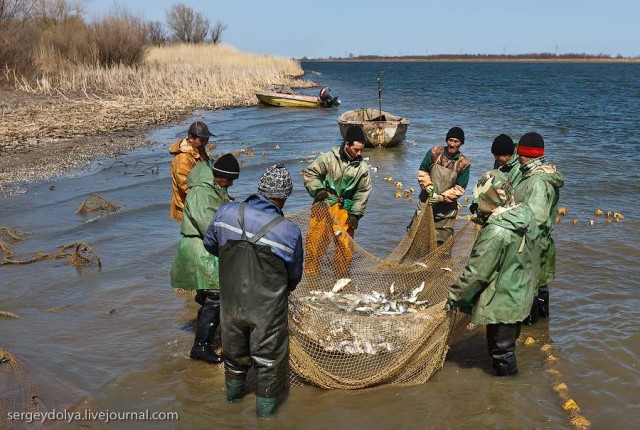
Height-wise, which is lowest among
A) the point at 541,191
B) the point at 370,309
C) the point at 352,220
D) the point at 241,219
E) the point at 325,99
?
the point at 370,309

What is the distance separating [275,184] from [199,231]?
1.23 metres

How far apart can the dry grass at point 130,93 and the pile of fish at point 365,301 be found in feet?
47.6

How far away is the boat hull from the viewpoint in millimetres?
32594

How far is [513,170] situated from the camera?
5.75 metres

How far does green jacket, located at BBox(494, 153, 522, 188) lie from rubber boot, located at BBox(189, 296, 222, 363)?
3.06m

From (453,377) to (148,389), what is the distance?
8.51 ft

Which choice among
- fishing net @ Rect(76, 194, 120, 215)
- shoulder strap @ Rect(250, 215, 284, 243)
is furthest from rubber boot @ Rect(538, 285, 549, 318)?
fishing net @ Rect(76, 194, 120, 215)

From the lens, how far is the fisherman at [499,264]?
421cm

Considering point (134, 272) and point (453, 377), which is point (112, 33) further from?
point (453, 377)

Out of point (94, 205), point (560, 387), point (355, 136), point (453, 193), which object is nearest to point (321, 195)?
point (355, 136)

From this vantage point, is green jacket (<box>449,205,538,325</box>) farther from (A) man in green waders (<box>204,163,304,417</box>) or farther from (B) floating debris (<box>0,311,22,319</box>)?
(B) floating debris (<box>0,311,22,319</box>)

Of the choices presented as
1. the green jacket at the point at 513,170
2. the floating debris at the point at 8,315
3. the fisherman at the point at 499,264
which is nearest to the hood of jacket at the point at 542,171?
the green jacket at the point at 513,170

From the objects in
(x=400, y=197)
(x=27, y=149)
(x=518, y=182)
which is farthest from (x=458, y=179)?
(x=27, y=149)

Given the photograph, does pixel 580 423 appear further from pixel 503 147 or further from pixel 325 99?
pixel 325 99
